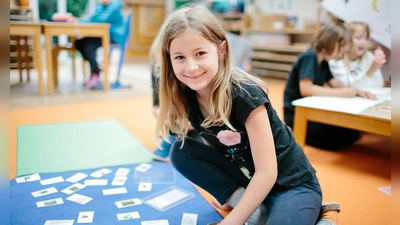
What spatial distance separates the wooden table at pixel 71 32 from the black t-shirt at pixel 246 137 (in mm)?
2717

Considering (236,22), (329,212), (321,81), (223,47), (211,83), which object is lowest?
(329,212)

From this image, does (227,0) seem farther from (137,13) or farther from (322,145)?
(322,145)

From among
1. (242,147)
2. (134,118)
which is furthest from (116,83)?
(242,147)

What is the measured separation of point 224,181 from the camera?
1239 millimetres

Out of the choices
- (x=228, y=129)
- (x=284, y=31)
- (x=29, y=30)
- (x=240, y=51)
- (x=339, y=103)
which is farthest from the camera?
(x=284, y=31)

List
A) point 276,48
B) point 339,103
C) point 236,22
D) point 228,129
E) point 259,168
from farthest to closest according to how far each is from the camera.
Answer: point 236,22
point 276,48
point 339,103
point 228,129
point 259,168

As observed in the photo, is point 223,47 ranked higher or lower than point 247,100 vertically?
higher

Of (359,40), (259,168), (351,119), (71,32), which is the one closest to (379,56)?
(359,40)

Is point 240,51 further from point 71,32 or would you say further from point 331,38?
point 331,38

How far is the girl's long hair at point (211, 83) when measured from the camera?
1072 mm

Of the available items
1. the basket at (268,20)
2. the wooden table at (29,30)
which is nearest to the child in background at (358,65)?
the wooden table at (29,30)

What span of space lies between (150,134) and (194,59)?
1350 mm

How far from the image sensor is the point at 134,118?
277 cm

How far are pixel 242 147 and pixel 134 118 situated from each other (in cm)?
171
